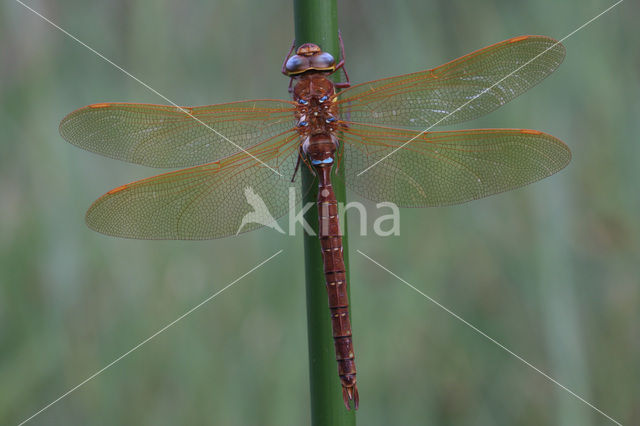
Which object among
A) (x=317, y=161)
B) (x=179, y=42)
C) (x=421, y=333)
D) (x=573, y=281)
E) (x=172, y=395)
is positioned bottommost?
(x=172, y=395)

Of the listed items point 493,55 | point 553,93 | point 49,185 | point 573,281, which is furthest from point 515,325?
point 49,185

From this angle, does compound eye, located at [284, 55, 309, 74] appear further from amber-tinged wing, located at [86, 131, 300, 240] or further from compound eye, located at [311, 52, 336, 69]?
amber-tinged wing, located at [86, 131, 300, 240]

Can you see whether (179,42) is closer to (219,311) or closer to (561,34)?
(219,311)

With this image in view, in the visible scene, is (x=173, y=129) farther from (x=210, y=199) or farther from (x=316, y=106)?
(x=316, y=106)

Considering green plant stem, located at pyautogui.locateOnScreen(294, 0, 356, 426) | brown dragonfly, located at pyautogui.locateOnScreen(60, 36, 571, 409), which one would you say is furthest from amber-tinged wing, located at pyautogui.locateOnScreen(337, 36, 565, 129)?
green plant stem, located at pyautogui.locateOnScreen(294, 0, 356, 426)

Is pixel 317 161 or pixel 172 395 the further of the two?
pixel 172 395

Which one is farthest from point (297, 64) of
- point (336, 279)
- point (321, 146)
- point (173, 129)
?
point (336, 279)
